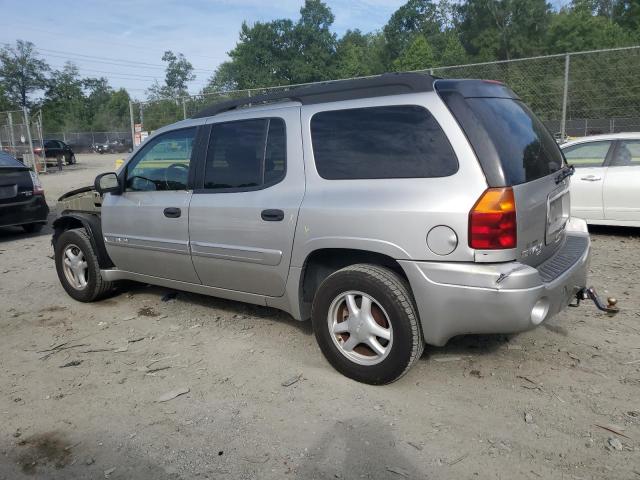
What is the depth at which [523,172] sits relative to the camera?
310 cm

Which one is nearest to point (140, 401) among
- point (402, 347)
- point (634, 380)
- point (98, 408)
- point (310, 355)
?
point (98, 408)

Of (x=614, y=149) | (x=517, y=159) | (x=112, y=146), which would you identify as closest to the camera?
(x=517, y=159)

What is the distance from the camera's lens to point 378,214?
3.13m

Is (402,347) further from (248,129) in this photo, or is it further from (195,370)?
(248,129)

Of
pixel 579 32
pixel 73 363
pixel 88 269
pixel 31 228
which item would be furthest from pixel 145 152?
pixel 579 32

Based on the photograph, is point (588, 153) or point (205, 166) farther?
point (588, 153)

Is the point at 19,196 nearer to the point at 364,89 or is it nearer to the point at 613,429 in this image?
the point at 364,89

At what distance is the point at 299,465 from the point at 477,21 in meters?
76.0

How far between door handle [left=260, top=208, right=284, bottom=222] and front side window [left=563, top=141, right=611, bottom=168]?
514 cm

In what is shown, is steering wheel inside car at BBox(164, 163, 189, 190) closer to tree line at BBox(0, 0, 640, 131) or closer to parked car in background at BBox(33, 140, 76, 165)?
parked car in background at BBox(33, 140, 76, 165)

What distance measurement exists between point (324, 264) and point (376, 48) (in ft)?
273

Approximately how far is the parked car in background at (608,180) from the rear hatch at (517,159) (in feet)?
13.3

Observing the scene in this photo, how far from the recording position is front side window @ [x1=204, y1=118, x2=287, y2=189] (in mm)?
Answer: 3748

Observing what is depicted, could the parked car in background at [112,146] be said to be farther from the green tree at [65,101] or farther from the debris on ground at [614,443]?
the debris on ground at [614,443]
